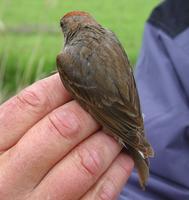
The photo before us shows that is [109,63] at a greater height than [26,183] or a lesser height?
greater

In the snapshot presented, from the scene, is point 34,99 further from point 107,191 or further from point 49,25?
point 49,25

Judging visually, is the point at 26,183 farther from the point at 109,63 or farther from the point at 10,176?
the point at 109,63

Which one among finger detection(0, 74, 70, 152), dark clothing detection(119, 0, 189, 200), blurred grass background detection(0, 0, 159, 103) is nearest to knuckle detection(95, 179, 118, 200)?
finger detection(0, 74, 70, 152)

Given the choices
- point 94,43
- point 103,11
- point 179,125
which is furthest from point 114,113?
point 103,11

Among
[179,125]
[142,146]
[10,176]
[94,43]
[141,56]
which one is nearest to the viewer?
[10,176]

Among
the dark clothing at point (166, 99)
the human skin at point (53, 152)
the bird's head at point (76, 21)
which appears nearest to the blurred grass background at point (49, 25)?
the dark clothing at point (166, 99)

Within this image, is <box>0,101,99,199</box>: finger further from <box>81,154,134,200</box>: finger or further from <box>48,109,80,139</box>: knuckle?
<box>81,154,134,200</box>: finger
